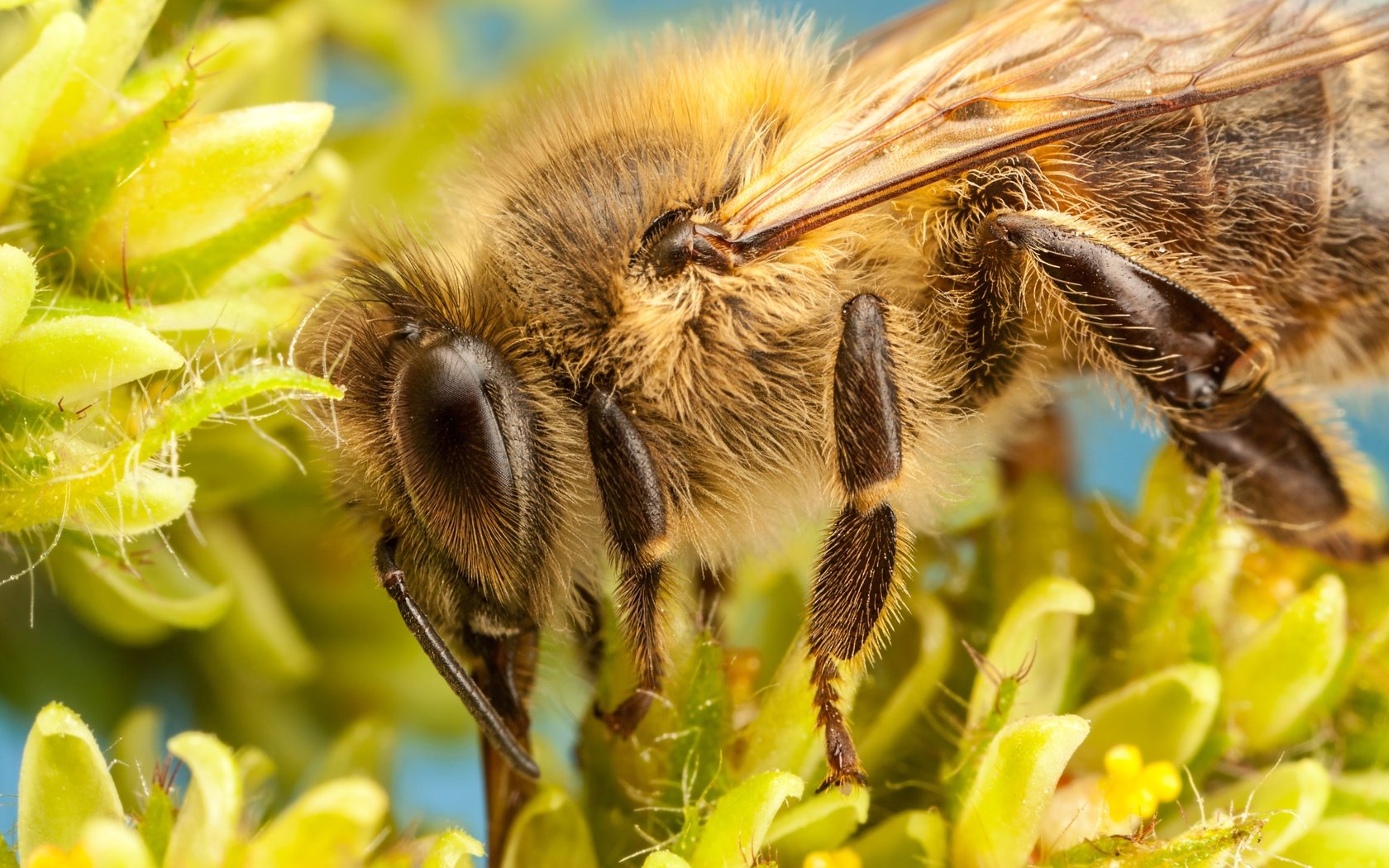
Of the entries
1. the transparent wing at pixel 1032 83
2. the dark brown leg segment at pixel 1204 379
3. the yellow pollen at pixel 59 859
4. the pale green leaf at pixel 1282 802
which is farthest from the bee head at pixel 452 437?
the pale green leaf at pixel 1282 802

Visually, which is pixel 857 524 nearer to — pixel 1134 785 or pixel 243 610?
pixel 1134 785

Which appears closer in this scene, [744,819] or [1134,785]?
[744,819]

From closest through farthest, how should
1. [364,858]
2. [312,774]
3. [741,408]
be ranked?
1. [364,858]
2. [741,408]
3. [312,774]

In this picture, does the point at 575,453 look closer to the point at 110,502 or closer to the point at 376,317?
the point at 376,317

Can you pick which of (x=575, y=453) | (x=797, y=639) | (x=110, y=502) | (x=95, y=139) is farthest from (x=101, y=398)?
(x=797, y=639)

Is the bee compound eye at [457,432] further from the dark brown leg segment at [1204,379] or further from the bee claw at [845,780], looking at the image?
the dark brown leg segment at [1204,379]

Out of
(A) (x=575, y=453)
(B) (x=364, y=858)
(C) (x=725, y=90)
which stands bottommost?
(B) (x=364, y=858)

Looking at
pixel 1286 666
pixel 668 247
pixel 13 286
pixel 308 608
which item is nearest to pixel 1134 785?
pixel 1286 666
